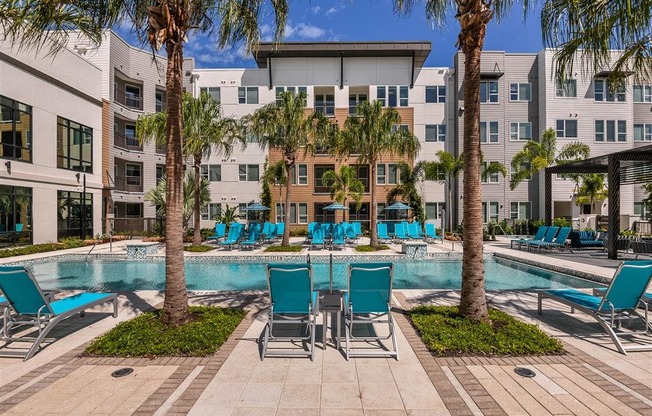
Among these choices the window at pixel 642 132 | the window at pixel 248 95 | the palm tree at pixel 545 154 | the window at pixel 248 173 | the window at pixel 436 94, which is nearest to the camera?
the palm tree at pixel 545 154

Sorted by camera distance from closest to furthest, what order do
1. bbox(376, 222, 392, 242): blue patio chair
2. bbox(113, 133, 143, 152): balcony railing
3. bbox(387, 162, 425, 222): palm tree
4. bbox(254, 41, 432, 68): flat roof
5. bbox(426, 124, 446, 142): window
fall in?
bbox(376, 222, 392, 242): blue patio chair → bbox(113, 133, 143, 152): balcony railing → bbox(387, 162, 425, 222): palm tree → bbox(254, 41, 432, 68): flat roof → bbox(426, 124, 446, 142): window

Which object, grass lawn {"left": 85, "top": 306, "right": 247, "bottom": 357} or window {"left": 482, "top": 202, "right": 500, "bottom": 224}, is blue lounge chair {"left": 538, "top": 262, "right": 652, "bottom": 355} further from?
window {"left": 482, "top": 202, "right": 500, "bottom": 224}

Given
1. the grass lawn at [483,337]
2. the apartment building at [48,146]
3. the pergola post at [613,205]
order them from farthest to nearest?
the apartment building at [48,146] → the pergola post at [613,205] → the grass lawn at [483,337]

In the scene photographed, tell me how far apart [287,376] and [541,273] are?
35.8 ft

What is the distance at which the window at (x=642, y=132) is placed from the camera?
86.7ft

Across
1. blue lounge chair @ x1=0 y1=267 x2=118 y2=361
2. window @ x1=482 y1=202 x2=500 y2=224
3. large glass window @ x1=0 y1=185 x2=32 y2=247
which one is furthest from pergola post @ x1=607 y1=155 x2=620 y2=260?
large glass window @ x1=0 y1=185 x2=32 y2=247

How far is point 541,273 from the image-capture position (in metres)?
11.1

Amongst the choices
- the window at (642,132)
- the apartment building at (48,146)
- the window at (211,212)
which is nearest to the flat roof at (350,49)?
the window at (211,212)

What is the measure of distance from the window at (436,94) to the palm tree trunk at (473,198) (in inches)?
918

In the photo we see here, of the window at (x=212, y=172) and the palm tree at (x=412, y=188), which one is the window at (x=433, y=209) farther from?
the window at (x=212, y=172)

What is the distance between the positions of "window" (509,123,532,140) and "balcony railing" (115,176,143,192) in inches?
1227

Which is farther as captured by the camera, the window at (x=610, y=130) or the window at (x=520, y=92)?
the window at (x=520, y=92)

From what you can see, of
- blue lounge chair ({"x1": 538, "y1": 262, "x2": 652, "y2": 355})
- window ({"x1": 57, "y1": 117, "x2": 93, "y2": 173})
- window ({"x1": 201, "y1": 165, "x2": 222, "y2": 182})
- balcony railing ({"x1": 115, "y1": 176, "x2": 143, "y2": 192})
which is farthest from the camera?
window ({"x1": 201, "y1": 165, "x2": 222, "y2": 182})

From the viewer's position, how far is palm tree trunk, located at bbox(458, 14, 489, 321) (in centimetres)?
509
